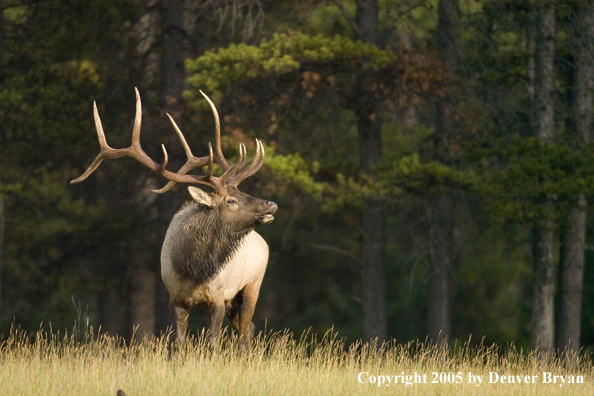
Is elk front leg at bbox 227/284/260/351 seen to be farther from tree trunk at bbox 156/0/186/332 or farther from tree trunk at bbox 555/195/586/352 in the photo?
tree trunk at bbox 555/195/586/352

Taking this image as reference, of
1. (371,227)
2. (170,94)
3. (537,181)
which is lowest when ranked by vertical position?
(371,227)

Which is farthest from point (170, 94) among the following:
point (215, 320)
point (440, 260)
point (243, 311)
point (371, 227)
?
point (215, 320)

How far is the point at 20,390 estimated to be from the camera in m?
6.14

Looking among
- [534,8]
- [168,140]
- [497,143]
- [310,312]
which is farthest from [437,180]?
[310,312]

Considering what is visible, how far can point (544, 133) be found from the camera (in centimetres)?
1178

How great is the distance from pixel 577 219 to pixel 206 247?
6.31 meters

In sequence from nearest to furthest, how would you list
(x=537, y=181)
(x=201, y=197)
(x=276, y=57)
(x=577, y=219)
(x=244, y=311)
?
(x=201, y=197), (x=244, y=311), (x=537, y=181), (x=276, y=57), (x=577, y=219)

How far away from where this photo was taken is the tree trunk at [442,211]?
12.5m

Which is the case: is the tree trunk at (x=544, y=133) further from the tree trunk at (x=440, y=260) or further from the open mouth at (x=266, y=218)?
the open mouth at (x=266, y=218)

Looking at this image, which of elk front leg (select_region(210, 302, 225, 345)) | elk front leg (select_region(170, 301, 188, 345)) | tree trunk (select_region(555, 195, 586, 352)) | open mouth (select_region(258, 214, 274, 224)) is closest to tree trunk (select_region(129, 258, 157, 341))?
tree trunk (select_region(555, 195, 586, 352))

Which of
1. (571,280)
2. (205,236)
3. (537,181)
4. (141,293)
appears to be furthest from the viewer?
(141,293)

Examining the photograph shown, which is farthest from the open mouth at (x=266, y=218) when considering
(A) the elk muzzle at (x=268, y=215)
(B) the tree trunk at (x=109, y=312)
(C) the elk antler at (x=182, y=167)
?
(B) the tree trunk at (x=109, y=312)

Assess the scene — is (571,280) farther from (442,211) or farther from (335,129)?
(335,129)

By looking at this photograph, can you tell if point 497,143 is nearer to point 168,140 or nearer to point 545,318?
point 545,318
